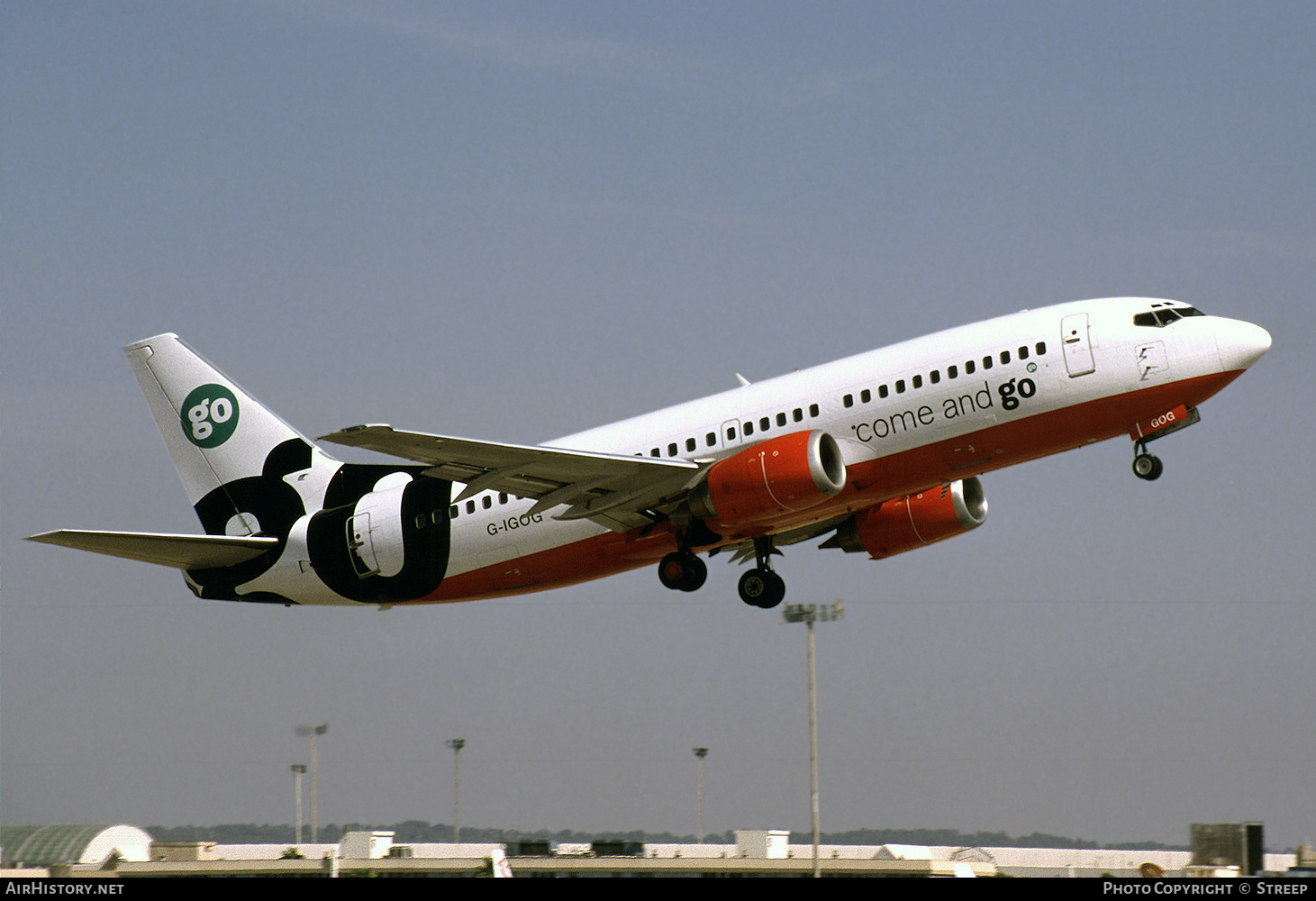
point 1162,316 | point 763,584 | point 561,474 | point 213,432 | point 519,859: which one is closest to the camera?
point 1162,316

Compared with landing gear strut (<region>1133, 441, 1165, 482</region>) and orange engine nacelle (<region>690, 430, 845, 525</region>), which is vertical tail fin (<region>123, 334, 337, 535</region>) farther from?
landing gear strut (<region>1133, 441, 1165, 482</region>)

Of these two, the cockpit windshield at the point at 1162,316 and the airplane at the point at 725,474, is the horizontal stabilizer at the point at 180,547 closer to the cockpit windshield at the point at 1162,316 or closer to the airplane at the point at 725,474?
the airplane at the point at 725,474

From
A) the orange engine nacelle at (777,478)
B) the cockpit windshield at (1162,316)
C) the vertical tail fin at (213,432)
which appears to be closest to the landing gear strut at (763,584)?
the orange engine nacelle at (777,478)

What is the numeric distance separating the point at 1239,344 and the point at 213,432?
32.0 meters

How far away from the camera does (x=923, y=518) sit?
40.8 m

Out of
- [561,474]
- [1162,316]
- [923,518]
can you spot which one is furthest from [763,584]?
[1162,316]

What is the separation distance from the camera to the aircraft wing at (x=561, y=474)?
1308 inches

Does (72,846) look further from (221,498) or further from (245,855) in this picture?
(221,498)

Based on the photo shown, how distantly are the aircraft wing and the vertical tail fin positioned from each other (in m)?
11.6

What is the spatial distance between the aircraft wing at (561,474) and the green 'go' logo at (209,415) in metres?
13.7

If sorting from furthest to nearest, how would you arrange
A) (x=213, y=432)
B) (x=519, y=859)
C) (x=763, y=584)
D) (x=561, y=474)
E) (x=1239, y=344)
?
(x=519, y=859) → (x=213, y=432) → (x=763, y=584) → (x=561, y=474) → (x=1239, y=344)

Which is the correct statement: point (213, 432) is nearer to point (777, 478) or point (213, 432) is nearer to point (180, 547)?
point (180, 547)
